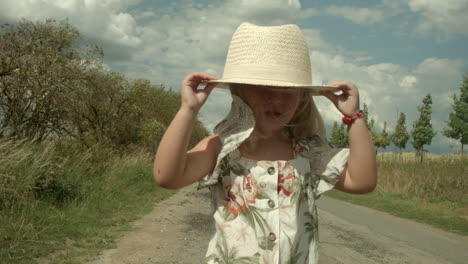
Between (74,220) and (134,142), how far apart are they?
19741 mm

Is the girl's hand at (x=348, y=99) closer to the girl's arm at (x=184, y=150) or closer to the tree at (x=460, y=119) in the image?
the girl's arm at (x=184, y=150)

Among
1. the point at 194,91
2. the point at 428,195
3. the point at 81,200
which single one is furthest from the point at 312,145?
the point at 428,195

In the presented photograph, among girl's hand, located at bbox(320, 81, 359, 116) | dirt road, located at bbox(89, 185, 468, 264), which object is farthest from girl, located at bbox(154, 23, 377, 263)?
dirt road, located at bbox(89, 185, 468, 264)

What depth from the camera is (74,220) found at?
19.8 ft

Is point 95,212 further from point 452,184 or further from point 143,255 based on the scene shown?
point 452,184

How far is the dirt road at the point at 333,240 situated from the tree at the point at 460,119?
19.9 metres

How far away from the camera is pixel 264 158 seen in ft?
6.44

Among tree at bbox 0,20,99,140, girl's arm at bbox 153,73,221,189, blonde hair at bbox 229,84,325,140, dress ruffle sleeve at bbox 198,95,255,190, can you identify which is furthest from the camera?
tree at bbox 0,20,99,140

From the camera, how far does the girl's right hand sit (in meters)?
1.74

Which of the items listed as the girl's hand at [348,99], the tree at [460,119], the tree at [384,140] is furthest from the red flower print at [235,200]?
the tree at [384,140]

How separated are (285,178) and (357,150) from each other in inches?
13.5

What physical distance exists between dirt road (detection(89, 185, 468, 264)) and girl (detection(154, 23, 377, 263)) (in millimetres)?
3111

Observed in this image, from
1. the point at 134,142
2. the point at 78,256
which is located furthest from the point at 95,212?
the point at 134,142

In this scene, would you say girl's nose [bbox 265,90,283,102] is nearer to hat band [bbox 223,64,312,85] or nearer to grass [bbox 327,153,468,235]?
hat band [bbox 223,64,312,85]
